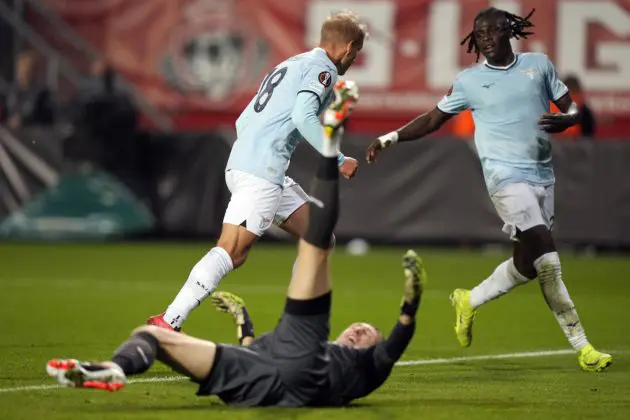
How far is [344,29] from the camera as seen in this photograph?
9.41 metres

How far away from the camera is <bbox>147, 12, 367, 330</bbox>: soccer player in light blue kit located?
30.3ft

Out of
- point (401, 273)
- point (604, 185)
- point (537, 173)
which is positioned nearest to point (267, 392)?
point (537, 173)

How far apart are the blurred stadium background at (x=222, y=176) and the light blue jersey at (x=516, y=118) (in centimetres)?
142

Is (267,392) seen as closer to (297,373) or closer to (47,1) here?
(297,373)

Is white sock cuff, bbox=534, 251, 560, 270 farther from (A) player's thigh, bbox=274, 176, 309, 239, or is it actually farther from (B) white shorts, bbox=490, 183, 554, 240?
(A) player's thigh, bbox=274, 176, 309, 239

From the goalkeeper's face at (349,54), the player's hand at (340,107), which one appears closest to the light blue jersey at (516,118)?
the goalkeeper's face at (349,54)

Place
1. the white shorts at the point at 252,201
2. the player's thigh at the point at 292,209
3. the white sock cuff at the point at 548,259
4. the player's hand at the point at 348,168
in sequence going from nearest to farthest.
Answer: the player's hand at the point at 348,168
the white shorts at the point at 252,201
the white sock cuff at the point at 548,259
the player's thigh at the point at 292,209

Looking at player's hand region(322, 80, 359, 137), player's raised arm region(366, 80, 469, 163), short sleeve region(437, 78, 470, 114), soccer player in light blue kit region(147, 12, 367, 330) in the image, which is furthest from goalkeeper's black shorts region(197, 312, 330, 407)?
short sleeve region(437, 78, 470, 114)

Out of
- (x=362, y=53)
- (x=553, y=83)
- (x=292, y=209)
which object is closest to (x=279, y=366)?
(x=292, y=209)

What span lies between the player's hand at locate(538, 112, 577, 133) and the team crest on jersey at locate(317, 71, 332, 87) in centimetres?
163

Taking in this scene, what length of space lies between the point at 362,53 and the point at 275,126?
16.3 m

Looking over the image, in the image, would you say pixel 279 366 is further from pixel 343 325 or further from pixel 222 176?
pixel 222 176

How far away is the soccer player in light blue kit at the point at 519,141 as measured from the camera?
9906mm

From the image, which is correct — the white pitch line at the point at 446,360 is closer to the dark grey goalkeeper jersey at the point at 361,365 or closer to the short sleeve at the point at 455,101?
the dark grey goalkeeper jersey at the point at 361,365
